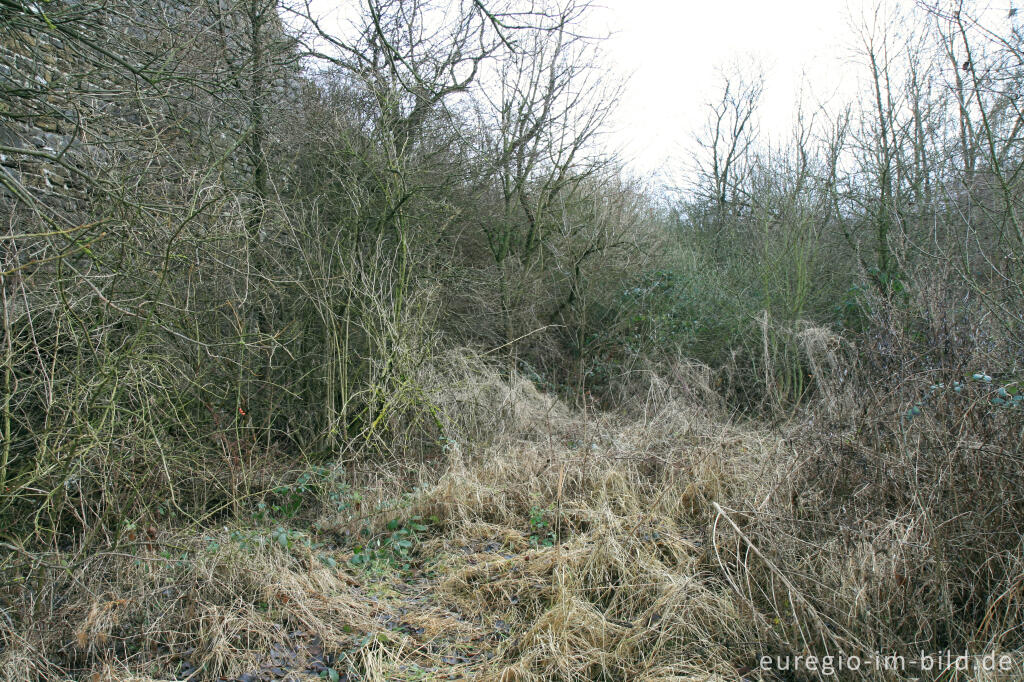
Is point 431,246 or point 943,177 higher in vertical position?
point 943,177

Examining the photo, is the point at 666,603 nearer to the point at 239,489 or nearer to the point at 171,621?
the point at 171,621

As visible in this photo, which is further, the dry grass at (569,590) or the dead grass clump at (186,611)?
the dead grass clump at (186,611)

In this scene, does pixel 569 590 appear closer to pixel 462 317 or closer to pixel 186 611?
pixel 186 611

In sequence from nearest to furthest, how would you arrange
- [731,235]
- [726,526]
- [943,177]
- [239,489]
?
[726,526] → [239,489] → [943,177] → [731,235]

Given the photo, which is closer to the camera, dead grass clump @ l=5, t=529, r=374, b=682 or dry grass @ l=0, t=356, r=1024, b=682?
dry grass @ l=0, t=356, r=1024, b=682

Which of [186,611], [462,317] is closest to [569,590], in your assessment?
[186,611]

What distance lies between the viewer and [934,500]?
132 inches

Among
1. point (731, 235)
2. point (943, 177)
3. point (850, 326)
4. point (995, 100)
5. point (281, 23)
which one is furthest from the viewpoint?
point (731, 235)

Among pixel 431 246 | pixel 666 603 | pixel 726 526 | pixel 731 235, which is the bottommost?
pixel 666 603

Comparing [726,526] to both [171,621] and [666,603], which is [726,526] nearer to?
[666,603]

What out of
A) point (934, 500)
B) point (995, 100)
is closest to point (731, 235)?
point (995, 100)

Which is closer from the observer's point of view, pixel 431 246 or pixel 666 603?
pixel 666 603

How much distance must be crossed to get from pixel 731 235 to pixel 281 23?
336 inches

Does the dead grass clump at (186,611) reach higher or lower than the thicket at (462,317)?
lower
